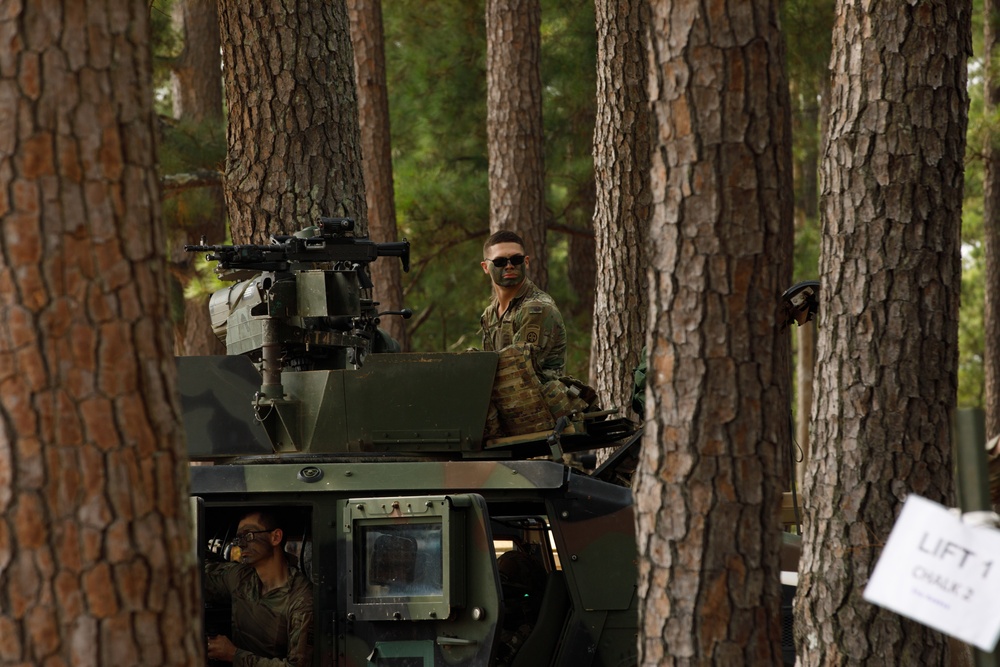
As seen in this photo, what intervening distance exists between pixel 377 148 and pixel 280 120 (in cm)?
575

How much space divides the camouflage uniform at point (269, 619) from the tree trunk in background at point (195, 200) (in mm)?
6510

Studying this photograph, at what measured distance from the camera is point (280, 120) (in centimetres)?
832

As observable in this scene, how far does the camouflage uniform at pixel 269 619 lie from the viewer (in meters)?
6.22

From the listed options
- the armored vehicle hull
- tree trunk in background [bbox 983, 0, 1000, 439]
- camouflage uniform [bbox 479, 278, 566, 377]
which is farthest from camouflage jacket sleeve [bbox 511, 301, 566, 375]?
tree trunk in background [bbox 983, 0, 1000, 439]

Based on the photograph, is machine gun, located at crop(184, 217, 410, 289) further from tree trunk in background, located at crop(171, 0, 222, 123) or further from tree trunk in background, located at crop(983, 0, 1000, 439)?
tree trunk in background, located at crop(983, 0, 1000, 439)

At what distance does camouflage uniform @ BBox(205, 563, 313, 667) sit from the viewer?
20.4 ft

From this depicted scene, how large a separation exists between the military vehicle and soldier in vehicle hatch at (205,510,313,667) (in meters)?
0.11

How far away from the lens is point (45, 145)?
3.42m

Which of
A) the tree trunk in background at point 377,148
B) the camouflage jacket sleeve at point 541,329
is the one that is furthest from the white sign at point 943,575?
the tree trunk in background at point 377,148

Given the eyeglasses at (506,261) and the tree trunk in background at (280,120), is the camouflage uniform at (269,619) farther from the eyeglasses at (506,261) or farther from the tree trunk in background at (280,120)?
the tree trunk in background at (280,120)

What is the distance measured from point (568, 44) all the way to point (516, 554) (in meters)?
9.66

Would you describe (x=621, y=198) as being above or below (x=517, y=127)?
below

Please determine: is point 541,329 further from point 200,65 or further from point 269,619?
point 200,65

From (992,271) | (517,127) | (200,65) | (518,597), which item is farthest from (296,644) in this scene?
(992,271)
